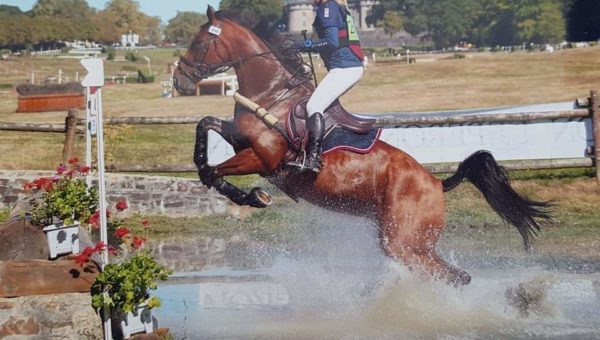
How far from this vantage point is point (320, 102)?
633 centimetres

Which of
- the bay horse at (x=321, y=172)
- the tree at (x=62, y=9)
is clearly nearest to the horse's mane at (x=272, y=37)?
the bay horse at (x=321, y=172)

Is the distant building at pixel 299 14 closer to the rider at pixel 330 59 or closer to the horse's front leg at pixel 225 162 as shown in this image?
the rider at pixel 330 59

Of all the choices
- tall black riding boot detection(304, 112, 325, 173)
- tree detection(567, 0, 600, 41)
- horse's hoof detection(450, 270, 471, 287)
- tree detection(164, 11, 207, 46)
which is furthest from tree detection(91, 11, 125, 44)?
tree detection(567, 0, 600, 41)

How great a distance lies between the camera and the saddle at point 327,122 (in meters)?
6.38

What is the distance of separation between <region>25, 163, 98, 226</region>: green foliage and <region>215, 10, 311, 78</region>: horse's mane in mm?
1597

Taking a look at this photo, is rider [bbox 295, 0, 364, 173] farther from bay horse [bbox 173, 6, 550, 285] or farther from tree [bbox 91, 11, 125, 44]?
tree [bbox 91, 11, 125, 44]

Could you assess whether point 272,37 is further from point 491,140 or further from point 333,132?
point 491,140

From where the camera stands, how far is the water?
593cm

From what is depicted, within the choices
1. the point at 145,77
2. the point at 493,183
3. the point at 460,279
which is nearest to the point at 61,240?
the point at 460,279

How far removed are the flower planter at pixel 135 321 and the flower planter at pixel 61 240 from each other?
967mm

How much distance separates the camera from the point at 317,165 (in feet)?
20.5

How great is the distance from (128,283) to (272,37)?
265 centimetres

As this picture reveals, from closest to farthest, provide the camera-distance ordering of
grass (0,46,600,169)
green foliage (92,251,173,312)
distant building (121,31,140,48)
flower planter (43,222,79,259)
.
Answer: green foliage (92,251,173,312), flower planter (43,222,79,259), distant building (121,31,140,48), grass (0,46,600,169)

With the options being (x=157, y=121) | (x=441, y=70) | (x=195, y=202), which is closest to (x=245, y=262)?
(x=195, y=202)
